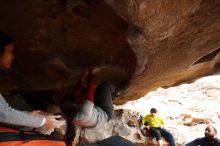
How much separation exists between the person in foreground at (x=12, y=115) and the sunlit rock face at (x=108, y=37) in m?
1.06

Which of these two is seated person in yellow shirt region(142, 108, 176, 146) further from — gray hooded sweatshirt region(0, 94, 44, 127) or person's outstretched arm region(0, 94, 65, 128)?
gray hooded sweatshirt region(0, 94, 44, 127)

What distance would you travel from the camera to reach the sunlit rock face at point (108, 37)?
4027 mm

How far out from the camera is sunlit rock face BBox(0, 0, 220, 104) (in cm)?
403

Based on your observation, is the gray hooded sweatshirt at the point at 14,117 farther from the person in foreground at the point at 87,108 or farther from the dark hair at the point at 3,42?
the person in foreground at the point at 87,108

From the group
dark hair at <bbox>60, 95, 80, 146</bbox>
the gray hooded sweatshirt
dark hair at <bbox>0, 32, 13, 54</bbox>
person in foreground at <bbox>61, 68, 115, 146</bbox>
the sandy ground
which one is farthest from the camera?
the sandy ground

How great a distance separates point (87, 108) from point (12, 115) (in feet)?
5.18

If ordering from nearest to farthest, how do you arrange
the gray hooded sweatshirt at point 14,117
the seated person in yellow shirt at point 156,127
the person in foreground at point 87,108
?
the gray hooded sweatshirt at point 14,117 < the person in foreground at point 87,108 < the seated person in yellow shirt at point 156,127

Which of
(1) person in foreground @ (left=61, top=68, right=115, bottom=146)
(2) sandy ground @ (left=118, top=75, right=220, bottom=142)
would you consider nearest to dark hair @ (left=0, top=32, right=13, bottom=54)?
(1) person in foreground @ (left=61, top=68, right=115, bottom=146)

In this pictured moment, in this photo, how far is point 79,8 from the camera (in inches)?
164

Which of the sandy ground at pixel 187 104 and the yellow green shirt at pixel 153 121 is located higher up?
the sandy ground at pixel 187 104

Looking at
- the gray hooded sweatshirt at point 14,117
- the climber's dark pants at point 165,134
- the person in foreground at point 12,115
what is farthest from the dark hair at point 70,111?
the climber's dark pants at point 165,134

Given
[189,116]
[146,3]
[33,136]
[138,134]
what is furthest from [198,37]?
[189,116]

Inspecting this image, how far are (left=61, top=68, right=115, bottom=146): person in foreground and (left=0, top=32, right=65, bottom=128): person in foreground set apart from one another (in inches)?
24.7

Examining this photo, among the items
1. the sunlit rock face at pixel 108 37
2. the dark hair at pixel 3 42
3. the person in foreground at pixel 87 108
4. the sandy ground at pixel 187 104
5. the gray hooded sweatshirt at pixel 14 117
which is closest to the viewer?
the gray hooded sweatshirt at pixel 14 117
